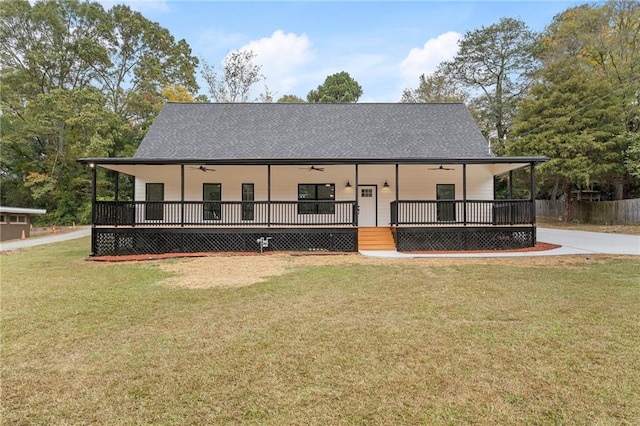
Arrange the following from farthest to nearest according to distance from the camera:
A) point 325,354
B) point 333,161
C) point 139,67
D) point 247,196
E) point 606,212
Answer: point 139,67
point 606,212
point 247,196
point 333,161
point 325,354

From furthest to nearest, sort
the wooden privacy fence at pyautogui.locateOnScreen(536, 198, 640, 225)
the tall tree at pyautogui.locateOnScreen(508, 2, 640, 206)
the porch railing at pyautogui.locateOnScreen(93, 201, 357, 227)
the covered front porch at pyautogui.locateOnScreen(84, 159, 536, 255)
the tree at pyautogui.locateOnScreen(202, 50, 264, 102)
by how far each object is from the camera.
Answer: the tree at pyautogui.locateOnScreen(202, 50, 264, 102) → the wooden privacy fence at pyautogui.locateOnScreen(536, 198, 640, 225) → the tall tree at pyautogui.locateOnScreen(508, 2, 640, 206) → the porch railing at pyautogui.locateOnScreen(93, 201, 357, 227) → the covered front porch at pyautogui.locateOnScreen(84, 159, 536, 255)

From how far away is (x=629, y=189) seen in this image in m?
23.9

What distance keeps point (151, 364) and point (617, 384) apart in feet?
13.6

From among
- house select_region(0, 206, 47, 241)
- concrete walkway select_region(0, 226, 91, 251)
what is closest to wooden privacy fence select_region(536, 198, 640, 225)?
concrete walkway select_region(0, 226, 91, 251)

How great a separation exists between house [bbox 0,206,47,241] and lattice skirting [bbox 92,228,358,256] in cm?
1087

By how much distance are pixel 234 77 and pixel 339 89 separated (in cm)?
1338

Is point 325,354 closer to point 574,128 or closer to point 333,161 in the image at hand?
point 333,161

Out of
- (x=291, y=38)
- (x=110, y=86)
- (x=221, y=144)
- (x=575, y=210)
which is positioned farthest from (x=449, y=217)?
(x=110, y=86)

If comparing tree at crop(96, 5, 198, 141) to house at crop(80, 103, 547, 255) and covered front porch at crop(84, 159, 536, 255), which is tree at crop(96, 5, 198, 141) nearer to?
house at crop(80, 103, 547, 255)

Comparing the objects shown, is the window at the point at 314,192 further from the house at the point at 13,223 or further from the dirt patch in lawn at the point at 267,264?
the house at the point at 13,223

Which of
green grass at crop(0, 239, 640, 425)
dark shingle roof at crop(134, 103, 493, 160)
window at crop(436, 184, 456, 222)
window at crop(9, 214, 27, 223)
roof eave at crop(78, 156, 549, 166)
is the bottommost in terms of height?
green grass at crop(0, 239, 640, 425)

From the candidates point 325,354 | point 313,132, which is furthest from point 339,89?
point 325,354

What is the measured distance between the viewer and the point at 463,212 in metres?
12.7

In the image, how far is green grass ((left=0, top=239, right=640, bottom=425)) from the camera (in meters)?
2.65
